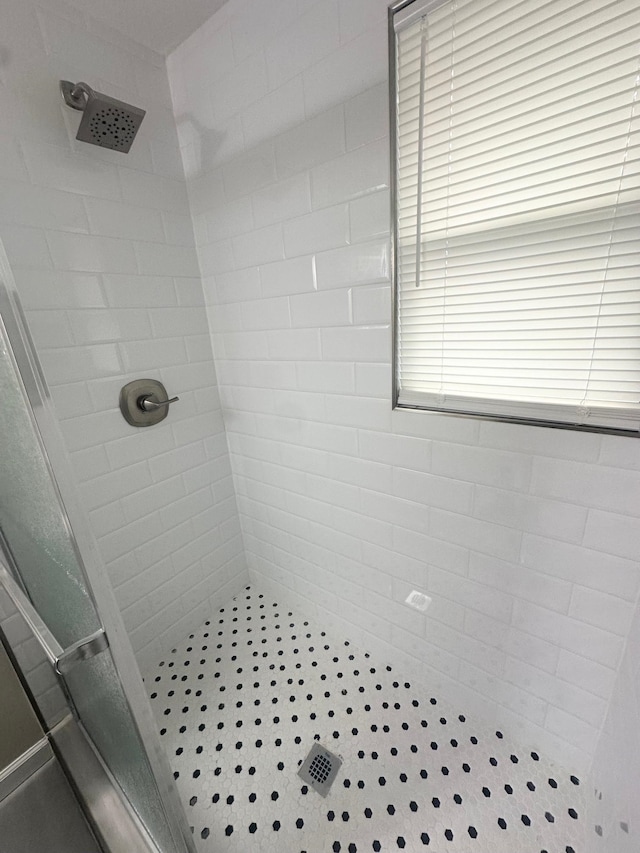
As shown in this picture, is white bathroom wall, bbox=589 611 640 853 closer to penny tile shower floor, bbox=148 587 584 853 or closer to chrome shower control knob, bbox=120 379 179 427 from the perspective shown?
penny tile shower floor, bbox=148 587 584 853

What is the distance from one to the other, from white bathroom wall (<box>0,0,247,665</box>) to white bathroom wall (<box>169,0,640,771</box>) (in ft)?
0.46

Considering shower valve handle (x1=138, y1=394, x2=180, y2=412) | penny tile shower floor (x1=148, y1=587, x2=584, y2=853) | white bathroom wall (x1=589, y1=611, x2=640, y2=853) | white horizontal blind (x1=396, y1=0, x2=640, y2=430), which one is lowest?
penny tile shower floor (x1=148, y1=587, x2=584, y2=853)

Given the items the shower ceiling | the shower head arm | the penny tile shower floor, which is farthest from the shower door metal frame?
the shower ceiling

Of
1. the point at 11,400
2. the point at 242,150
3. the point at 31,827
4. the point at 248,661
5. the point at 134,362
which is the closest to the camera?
the point at 11,400

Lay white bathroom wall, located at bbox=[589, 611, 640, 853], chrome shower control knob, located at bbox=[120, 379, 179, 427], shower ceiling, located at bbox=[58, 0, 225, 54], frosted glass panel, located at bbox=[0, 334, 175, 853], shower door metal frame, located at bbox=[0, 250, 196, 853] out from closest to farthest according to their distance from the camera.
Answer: shower door metal frame, located at bbox=[0, 250, 196, 853], frosted glass panel, located at bbox=[0, 334, 175, 853], white bathroom wall, located at bbox=[589, 611, 640, 853], shower ceiling, located at bbox=[58, 0, 225, 54], chrome shower control knob, located at bbox=[120, 379, 179, 427]

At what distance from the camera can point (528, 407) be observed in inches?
34.6

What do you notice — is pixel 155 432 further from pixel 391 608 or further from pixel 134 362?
pixel 391 608

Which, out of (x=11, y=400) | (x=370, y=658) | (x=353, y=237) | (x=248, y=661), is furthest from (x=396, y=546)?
(x=11, y=400)

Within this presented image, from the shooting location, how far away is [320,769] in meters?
1.11

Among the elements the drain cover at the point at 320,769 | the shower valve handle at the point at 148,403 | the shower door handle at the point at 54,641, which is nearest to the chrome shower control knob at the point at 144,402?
the shower valve handle at the point at 148,403

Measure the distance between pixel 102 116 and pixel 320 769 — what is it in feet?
6.76

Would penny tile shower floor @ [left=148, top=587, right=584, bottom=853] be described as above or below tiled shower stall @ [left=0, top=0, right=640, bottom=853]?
below

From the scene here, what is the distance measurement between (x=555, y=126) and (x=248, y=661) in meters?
1.98

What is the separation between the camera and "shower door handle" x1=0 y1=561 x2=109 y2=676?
59 cm
